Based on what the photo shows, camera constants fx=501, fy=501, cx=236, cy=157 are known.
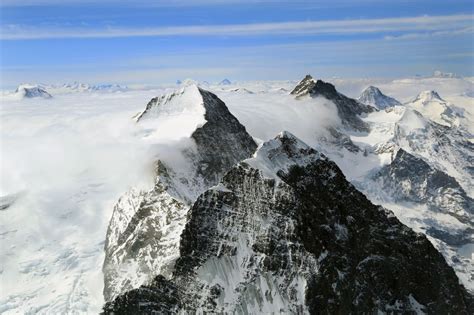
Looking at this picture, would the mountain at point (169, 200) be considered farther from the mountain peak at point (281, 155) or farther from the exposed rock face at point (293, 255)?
the mountain peak at point (281, 155)

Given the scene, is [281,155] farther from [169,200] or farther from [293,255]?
[169,200]

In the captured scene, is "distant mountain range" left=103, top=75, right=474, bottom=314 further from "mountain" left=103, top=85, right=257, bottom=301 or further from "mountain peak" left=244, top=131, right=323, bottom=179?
"mountain" left=103, top=85, right=257, bottom=301

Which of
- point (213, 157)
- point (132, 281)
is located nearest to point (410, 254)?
point (132, 281)

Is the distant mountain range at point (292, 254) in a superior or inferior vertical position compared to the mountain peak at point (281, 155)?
inferior

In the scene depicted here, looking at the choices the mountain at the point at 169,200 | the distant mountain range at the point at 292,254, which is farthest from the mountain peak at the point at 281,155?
the mountain at the point at 169,200

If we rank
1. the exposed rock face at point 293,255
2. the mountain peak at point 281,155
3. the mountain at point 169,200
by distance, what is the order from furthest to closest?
the mountain at point 169,200
the mountain peak at point 281,155
the exposed rock face at point 293,255

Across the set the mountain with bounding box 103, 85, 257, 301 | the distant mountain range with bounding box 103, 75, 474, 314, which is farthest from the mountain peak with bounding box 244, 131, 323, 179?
the mountain with bounding box 103, 85, 257, 301
